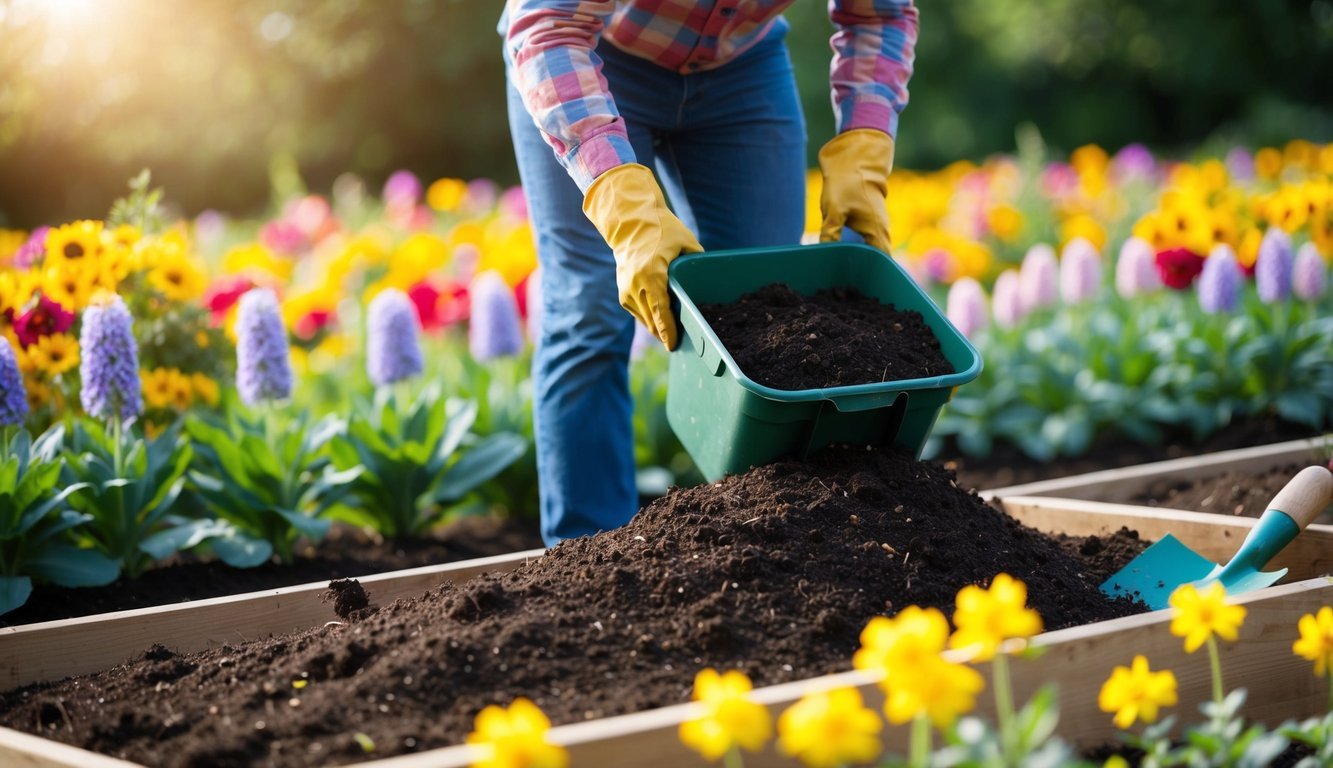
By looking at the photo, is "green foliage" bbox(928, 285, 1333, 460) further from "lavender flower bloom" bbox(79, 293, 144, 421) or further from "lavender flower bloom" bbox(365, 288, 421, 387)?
"lavender flower bloom" bbox(79, 293, 144, 421)

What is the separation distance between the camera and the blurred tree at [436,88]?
401 inches

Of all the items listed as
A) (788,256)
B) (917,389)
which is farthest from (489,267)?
(917,389)

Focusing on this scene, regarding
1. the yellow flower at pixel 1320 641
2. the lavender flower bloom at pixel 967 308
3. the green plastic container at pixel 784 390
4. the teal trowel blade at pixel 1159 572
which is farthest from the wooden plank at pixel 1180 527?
the lavender flower bloom at pixel 967 308

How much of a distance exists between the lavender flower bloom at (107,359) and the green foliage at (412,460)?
2.03ft

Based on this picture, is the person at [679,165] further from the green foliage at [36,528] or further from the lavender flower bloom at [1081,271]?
the lavender flower bloom at [1081,271]

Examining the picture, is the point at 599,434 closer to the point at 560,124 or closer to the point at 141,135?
the point at 560,124

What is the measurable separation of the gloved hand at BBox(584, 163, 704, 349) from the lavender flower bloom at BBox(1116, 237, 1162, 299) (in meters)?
2.58

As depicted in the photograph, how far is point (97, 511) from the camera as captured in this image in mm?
2777

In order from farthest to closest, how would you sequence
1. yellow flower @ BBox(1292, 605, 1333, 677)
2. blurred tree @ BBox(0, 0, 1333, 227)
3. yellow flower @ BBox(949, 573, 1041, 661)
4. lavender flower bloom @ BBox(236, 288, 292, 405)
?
blurred tree @ BBox(0, 0, 1333, 227) → lavender flower bloom @ BBox(236, 288, 292, 405) → yellow flower @ BBox(1292, 605, 1333, 677) → yellow flower @ BBox(949, 573, 1041, 661)

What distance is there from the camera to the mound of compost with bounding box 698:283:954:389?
2.19m

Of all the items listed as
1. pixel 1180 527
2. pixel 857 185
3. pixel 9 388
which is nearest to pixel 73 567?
pixel 9 388

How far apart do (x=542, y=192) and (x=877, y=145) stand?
2.38 feet

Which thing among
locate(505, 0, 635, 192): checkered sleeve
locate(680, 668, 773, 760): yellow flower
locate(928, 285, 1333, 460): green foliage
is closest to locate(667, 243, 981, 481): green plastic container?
locate(505, 0, 635, 192): checkered sleeve

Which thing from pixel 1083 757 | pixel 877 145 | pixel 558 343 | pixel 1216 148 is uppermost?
pixel 877 145
